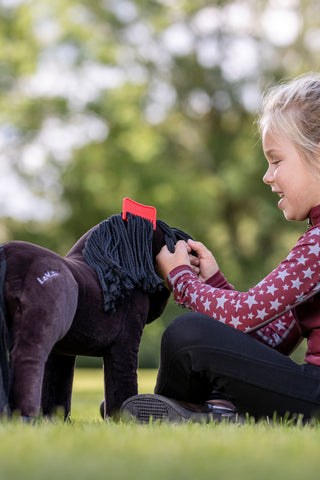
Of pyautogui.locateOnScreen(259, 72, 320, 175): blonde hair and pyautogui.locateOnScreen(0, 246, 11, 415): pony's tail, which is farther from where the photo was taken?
pyautogui.locateOnScreen(259, 72, 320, 175): blonde hair

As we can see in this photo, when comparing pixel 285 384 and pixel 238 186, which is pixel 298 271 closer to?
pixel 285 384

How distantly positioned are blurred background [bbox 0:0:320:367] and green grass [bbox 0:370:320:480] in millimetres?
9833

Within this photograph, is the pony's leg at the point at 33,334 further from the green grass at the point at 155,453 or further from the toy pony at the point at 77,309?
the green grass at the point at 155,453

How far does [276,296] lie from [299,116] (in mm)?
672

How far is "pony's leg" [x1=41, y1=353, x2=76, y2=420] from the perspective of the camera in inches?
87.7

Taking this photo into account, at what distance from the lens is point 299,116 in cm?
227

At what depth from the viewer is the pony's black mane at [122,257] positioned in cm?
211

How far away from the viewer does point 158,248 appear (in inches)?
91.3

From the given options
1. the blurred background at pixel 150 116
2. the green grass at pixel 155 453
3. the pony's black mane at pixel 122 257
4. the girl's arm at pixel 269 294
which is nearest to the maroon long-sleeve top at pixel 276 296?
the girl's arm at pixel 269 294

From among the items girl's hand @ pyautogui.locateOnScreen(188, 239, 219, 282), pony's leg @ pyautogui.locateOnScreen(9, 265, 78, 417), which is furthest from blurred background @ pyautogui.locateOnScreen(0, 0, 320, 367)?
pony's leg @ pyautogui.locateOnScreen(9, 265, 78, 417)

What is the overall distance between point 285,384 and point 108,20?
13.4 meters

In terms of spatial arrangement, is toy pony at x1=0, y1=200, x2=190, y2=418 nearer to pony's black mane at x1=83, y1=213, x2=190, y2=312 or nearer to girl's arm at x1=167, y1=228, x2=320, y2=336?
pony's black mane at x1=83, y1=213, x2=190, y2=312

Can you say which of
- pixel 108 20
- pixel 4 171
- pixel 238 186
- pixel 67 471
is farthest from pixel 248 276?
pixel 67 471

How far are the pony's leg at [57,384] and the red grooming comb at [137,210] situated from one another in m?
0.56
